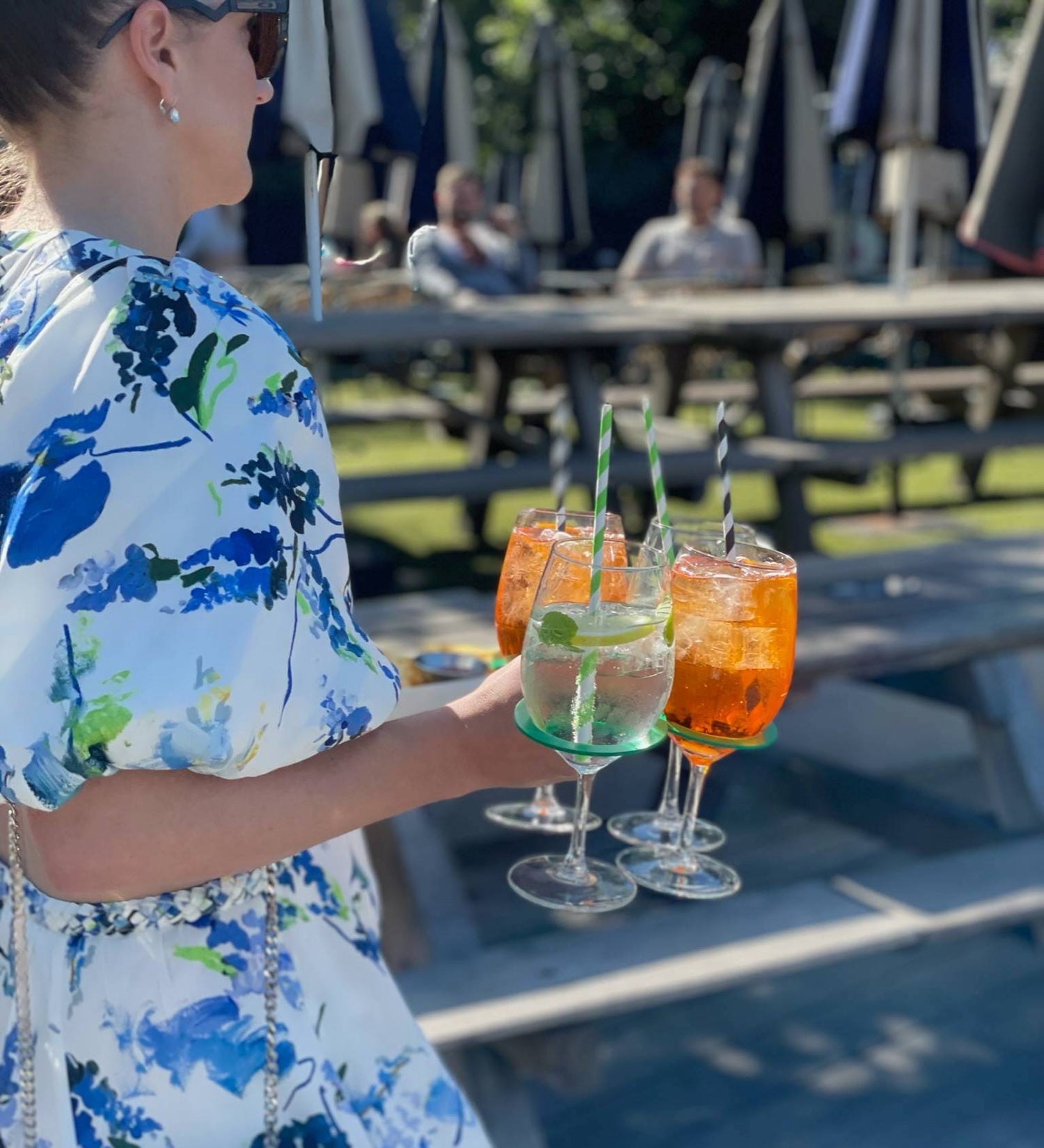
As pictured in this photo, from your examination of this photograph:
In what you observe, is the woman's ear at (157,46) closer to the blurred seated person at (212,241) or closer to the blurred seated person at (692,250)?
the blurred seated person at (212,241)

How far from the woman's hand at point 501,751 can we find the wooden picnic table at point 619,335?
12.1 feet

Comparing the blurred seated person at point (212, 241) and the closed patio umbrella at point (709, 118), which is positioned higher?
the closed patio umbrella at point (709, 118)

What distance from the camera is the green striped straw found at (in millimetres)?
939

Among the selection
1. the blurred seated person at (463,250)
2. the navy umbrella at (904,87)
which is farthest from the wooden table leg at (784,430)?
the blurred seated person at (463,250)

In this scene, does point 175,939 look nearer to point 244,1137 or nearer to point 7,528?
point 244,1137

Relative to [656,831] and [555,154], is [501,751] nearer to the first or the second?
[656,831]

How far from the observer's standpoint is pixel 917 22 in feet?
19.7

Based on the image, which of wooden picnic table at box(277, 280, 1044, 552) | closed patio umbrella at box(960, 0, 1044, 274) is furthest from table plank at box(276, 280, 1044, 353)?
closed patio umbrella at box(960, 0, 1044, 274)

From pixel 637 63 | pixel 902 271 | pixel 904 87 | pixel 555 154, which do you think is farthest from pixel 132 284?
pixel 637 63

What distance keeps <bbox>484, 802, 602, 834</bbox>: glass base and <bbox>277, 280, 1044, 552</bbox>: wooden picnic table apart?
3061 mm

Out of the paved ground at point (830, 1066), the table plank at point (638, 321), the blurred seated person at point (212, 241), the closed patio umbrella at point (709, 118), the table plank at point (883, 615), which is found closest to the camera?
→ the paved ground at point (830, 1066)

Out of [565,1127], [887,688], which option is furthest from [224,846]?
[887,688]

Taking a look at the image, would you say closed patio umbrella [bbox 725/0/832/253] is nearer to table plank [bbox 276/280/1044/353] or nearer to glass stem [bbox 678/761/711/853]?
table plank [bbox 276/280/1044/353]

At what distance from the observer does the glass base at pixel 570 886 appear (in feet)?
3.96
